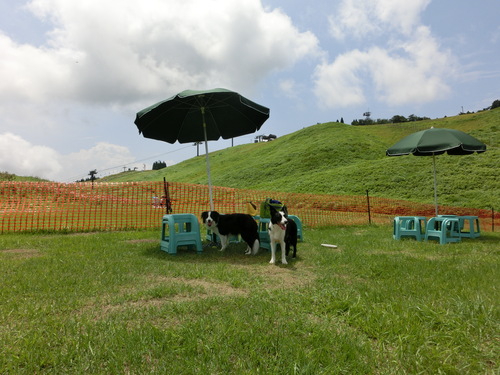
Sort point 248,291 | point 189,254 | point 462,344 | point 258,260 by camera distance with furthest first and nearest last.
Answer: point 189,254 → point 258,260 → point 248,291 → point 462,344

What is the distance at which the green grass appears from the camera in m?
2.34

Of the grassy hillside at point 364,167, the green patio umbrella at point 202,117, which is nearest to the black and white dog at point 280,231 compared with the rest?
the green patio umbrella at point 202,117

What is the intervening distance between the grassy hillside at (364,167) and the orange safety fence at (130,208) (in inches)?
237

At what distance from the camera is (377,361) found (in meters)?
2.40

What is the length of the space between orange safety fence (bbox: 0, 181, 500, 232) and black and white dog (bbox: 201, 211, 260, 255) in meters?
1.02

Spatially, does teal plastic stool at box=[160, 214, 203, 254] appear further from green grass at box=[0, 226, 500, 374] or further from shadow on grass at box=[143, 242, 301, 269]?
green grass at box=[0, 226, 500, 374]

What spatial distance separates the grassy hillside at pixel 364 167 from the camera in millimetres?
25423

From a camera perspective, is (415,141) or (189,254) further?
(415,141)

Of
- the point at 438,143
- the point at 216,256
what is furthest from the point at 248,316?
the point at 438,143

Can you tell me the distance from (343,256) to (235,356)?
4205mm

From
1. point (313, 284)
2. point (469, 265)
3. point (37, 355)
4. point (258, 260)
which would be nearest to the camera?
point (37, 355)

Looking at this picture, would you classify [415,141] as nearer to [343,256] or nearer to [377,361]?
[343,256]

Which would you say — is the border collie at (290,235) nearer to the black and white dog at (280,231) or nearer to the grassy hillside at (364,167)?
the black and white dog at (280,231)

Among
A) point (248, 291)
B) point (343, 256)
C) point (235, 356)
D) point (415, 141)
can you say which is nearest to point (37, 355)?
point (235, 356)
